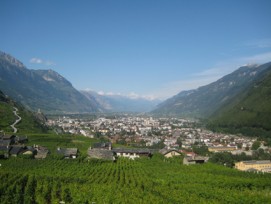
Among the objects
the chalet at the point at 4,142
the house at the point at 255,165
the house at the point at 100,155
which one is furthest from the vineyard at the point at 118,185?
the house at the point at 255,165

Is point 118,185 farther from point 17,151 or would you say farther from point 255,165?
point 255,165

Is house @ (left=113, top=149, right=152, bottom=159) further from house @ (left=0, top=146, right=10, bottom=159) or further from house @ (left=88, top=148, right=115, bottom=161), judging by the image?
house @ (left=0, top=146, right=10, bottom=159)

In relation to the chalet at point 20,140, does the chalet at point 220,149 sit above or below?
below

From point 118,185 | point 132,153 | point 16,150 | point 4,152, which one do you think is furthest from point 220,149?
point 118,185

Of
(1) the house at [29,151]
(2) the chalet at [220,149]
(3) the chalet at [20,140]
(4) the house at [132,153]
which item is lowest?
(2) the chalet at [220,149]

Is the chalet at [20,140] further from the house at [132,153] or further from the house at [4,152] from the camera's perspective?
the house at [132,153]

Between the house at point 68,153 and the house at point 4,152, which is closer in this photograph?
the house at point 4,152

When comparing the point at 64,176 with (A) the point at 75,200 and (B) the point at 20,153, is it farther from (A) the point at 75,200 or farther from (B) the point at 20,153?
(B) the point at 20,153

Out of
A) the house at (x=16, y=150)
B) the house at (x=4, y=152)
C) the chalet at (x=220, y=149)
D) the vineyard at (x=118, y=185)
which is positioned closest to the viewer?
the vineyard at (x=118, y=185)
